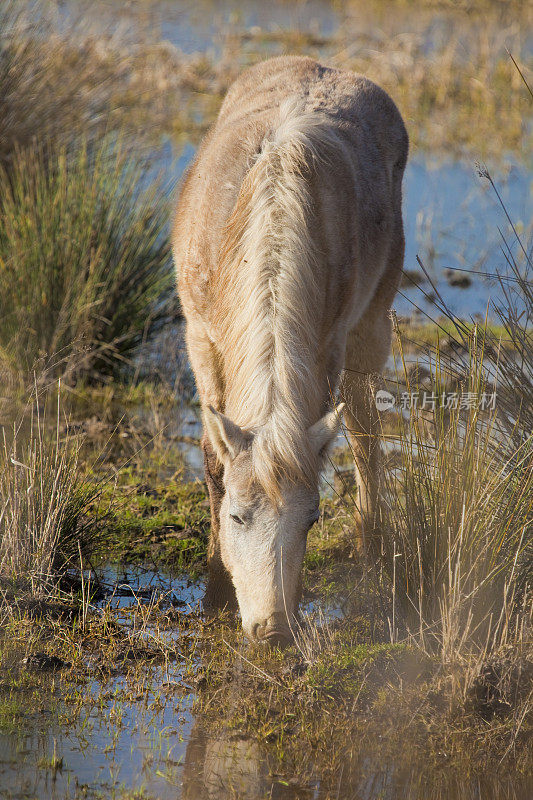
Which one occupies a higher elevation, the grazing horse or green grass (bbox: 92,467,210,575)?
the grazing horse

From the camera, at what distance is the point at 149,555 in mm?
4758

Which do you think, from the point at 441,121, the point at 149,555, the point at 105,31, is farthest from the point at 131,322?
the point at 441,121

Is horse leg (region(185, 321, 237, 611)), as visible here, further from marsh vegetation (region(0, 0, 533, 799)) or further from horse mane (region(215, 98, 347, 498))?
horse mane (region(215, 98, 347, 498))

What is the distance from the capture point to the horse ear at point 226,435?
3340 millimetres

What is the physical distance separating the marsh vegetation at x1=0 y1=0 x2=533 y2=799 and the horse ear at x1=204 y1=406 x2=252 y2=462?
50 centimetres

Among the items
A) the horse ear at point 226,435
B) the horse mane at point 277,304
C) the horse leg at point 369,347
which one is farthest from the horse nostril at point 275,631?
the horse leg at point 369,347

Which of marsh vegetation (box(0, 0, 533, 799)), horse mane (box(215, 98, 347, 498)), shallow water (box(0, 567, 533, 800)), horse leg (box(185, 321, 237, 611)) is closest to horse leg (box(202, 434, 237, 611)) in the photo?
horse leg (box(185, 321, 237, 611))

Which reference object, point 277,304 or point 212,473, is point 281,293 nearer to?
point 277,304

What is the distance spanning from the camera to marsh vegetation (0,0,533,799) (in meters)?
3.12

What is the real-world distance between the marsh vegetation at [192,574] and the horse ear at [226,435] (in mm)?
500

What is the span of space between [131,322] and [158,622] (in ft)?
10.4

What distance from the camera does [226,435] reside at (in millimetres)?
3352

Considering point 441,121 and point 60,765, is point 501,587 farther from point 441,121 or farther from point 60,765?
point 441,121

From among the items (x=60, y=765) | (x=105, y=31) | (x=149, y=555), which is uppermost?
(x=105, y=31)
